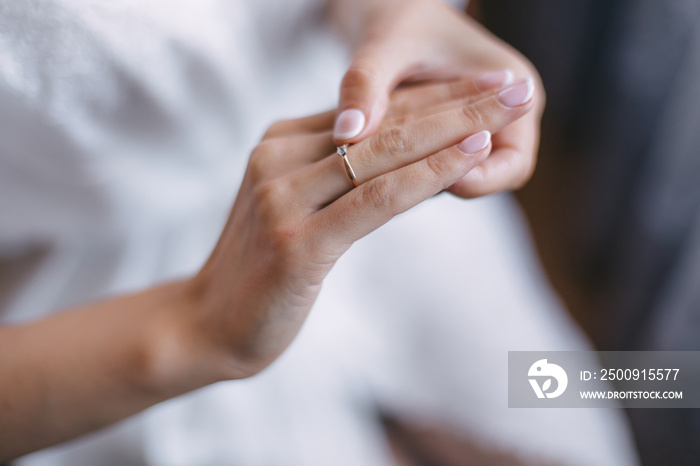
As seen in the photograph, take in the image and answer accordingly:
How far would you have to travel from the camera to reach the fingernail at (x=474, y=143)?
1.64ft

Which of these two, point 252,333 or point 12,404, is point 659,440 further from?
point 12,404

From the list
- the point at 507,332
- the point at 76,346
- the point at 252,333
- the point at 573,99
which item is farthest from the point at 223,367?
the point at 573,99

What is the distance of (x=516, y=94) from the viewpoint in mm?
531

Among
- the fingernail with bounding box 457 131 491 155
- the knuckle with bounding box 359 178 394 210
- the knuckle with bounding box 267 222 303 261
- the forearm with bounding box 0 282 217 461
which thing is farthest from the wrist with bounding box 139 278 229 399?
the fingernail with bounding box 457 131 491 155

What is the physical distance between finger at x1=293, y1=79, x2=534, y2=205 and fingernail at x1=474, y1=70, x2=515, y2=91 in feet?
0.31

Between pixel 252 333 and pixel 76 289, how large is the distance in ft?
1.32

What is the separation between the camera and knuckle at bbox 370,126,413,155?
1.73ft

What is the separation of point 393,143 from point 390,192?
63 mm

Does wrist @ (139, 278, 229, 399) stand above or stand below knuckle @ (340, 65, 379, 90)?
below

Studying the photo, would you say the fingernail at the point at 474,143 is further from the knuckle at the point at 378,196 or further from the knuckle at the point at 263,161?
the knuckle at the point at 263,161

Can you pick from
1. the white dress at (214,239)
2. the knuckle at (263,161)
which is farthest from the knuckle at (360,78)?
the white dress at (214,239)

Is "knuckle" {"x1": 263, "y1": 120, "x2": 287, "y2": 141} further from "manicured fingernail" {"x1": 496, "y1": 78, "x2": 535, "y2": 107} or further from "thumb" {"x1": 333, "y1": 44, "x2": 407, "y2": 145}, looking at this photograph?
"manicured fingernail" {"x1": 496, "y1": 78, "x2": 535, "y2": 107}

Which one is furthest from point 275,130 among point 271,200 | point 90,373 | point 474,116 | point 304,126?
point 90,373

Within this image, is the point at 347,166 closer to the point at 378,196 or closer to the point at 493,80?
the point at 378,196
